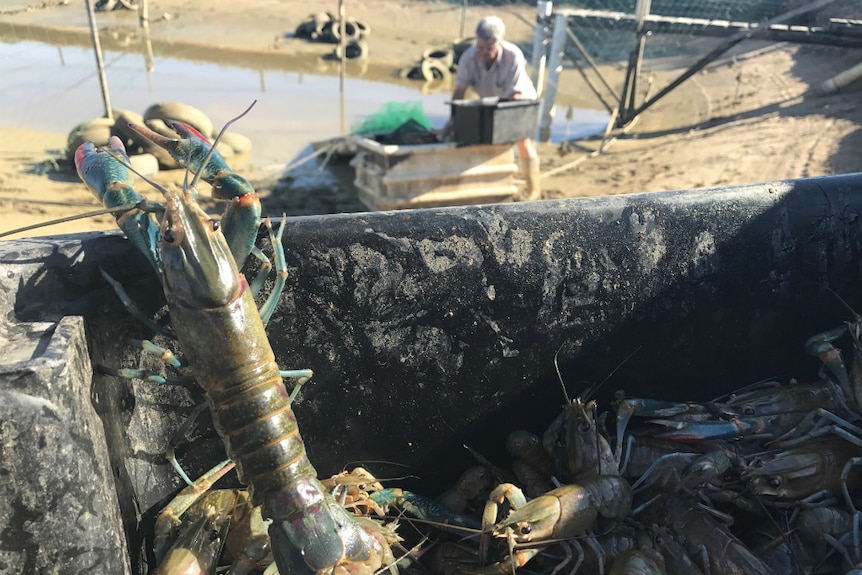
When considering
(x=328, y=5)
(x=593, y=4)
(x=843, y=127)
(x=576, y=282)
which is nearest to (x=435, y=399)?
(x=576, y=282)

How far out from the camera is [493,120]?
652 cm

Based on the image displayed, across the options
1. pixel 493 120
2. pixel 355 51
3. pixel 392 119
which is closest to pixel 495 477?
pixel 493 120

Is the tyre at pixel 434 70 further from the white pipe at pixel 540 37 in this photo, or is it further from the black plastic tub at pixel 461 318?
the black plastic tub at pixel 461 318

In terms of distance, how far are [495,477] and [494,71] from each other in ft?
17.7

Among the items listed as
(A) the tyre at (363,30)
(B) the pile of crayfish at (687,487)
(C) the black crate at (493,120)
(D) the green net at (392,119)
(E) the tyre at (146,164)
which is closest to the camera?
(B) the pile of crayfish at (687,487)

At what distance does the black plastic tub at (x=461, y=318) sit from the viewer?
6.37 feet

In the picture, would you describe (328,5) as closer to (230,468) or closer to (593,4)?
(593,4)

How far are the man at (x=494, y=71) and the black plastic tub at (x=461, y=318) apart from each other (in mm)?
4598

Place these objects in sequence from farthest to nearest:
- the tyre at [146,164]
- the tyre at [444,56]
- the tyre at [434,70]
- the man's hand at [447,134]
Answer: the tyre at [444,56] → the tyre at [434,70] → the tyre at [146,164] → the man's hand at [447,134]

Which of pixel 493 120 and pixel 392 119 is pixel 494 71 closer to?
pixel 493 120

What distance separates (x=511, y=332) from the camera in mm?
2508

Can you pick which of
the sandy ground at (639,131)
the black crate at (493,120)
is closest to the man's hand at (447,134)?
the black crate at (493,120)

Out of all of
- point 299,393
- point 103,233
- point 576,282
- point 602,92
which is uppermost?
point 103,233

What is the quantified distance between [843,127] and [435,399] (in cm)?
969
